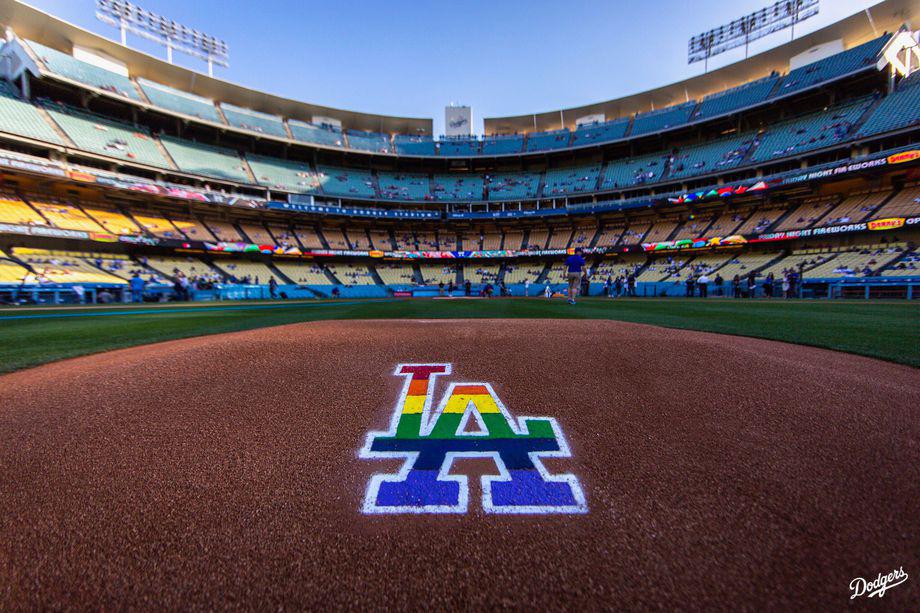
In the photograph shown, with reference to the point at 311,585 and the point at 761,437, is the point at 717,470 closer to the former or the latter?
the point at 761,437

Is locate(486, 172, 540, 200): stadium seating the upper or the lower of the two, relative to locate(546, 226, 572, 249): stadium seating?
upper

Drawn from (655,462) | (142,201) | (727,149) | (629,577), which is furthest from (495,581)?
(727,149)

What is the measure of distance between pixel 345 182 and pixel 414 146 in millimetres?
10445

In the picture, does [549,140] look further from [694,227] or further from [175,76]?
[175,76]

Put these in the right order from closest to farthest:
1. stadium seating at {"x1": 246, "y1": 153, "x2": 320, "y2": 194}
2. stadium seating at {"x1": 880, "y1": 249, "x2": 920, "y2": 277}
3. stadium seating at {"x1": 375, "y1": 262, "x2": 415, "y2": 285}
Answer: stadium seating at {"x1": 880, "y1": 249, "x2": 920, "y2": 277}, stadium seating at {"x1": 246, "y1": 153, "x2": 320, "y2": 194}, stadium seating at {"x1": 375, "y1": 262, "x2": 415, "y2": 285}

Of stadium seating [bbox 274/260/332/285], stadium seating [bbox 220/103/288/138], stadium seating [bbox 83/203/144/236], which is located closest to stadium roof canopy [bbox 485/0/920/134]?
stadium seating [bbox 220/103/288/138]

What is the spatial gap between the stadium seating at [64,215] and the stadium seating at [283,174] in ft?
43.5

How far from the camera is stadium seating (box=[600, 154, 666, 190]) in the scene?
3456 cm

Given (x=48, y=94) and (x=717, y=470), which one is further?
(x=48, y=94)

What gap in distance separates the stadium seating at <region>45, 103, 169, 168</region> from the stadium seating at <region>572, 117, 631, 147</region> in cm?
4256

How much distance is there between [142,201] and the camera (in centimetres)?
2842

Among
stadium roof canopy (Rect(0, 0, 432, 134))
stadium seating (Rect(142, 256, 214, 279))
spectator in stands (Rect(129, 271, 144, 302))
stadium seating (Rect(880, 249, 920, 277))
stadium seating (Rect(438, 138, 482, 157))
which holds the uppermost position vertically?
stadium roof canopy (Rect(0, 0, 432, 134))

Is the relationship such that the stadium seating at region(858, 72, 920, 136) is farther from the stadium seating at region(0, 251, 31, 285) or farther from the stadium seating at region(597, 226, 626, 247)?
the stadium seating at region(0, 251, 31, 285)

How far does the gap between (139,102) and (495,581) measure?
141 ft
